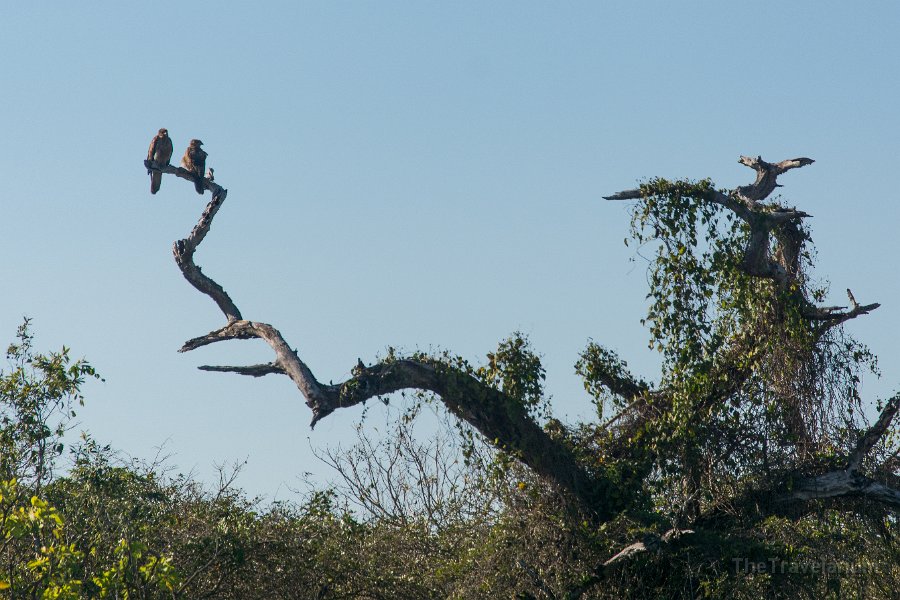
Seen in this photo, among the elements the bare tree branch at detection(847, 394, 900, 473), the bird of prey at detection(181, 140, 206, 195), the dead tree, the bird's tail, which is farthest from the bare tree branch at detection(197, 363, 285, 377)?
the bare tree branch at detection(847, 394, 900, 473)

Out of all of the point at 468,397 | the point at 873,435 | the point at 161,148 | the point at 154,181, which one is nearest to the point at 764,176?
the point at 873,435

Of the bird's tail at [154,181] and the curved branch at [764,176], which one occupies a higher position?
the bird's tail at [154,181]

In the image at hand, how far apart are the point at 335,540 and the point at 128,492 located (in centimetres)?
238

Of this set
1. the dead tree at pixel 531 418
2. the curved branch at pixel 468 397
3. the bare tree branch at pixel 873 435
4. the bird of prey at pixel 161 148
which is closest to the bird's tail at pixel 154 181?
the dead tree at pixel 531 418

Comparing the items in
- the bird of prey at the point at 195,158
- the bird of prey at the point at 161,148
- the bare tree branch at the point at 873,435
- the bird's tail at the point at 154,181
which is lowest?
the bare tree branch at the point at 873,435

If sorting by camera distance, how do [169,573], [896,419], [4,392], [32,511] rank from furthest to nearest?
[896,419] → [4,392] → [169,573] → [32,511]

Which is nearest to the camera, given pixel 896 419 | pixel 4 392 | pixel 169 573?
pixel 169 573

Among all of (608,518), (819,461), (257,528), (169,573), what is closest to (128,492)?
(257,528)

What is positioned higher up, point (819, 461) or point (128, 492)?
point (128, 492)

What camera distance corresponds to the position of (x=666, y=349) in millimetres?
14359

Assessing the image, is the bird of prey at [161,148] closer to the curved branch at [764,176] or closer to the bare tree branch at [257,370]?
the bare tree branch at [257,370]

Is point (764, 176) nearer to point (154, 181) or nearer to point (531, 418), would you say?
point (531, 418)

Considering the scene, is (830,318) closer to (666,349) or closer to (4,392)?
(666,349)

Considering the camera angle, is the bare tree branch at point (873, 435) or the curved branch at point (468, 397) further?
the bare tree branch at point (873, 435)
